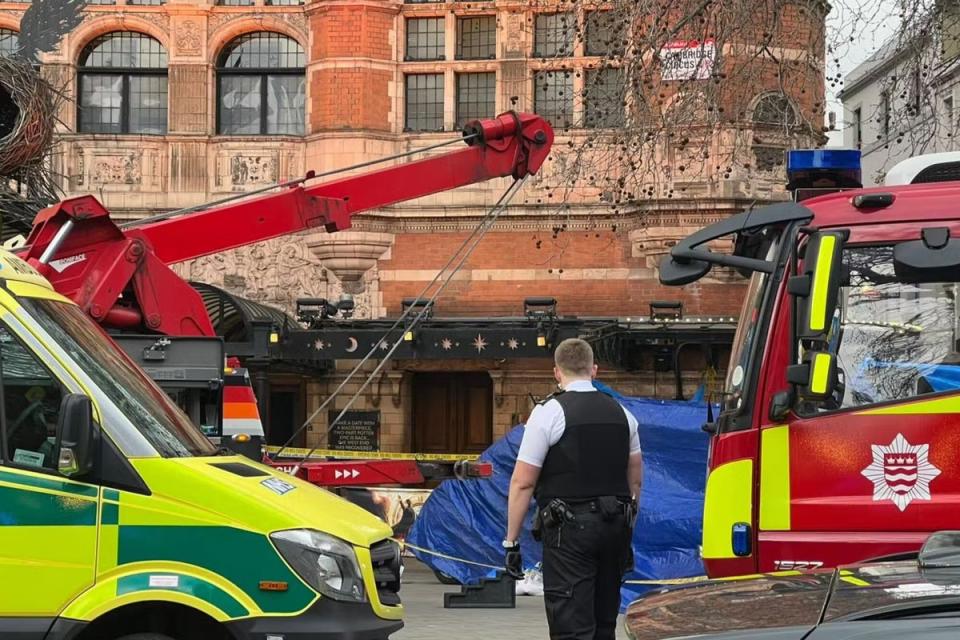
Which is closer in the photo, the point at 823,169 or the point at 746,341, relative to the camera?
the point at 746,341

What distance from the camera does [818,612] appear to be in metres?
4.01

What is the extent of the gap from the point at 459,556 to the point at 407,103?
13.5 m

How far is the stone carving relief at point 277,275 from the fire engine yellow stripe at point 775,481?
63.3 feet

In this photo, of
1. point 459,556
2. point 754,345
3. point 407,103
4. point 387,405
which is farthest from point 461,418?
point 754,345

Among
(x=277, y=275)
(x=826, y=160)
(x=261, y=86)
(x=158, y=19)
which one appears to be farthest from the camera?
(x=261, y=86)

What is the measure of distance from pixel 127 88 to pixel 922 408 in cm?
2262

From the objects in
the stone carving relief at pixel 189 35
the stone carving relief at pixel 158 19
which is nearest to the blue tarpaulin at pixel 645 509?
the stone carving relief at pixel 189 35

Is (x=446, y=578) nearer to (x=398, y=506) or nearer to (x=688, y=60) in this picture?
(x=398, y=506)

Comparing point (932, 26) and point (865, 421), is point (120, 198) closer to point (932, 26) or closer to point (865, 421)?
point (932, 26)

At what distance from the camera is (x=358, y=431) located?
2684cm

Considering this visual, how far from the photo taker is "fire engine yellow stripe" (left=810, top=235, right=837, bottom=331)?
7.46m

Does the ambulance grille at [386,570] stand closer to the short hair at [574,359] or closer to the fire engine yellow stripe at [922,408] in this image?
the short hair at [574,359]

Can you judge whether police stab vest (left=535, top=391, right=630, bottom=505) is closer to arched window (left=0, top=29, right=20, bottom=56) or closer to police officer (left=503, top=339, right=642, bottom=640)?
police officer (left=503, top=339, right=642, bottom=640)

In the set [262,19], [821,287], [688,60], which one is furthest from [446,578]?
[262,19]
